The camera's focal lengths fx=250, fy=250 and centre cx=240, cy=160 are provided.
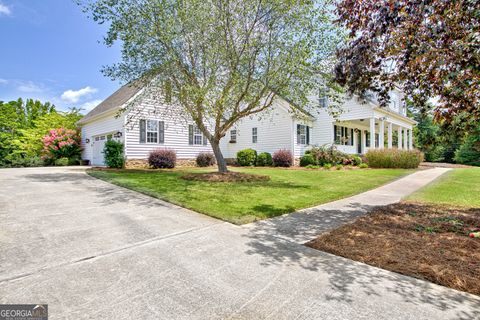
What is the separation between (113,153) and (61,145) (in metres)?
8.50

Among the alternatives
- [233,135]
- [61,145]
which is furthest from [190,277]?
[61,145]

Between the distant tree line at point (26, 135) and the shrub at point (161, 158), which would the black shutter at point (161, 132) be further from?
the distant tree line at point (26, 135)

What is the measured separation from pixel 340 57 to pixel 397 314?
189 inches

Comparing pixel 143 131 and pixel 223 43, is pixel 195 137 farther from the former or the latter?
pixel 223 43

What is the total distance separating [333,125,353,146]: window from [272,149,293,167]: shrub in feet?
17.2

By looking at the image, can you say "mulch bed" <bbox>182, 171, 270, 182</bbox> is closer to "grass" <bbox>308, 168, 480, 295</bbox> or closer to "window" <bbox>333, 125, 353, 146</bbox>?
"grass" <bbox>308, 168, 480, 295</bbox>

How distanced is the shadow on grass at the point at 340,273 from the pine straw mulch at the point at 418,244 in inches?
7.7

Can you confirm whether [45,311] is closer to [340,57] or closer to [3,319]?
[3,319]

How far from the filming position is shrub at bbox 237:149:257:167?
1834 cm

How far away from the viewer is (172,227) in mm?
4449

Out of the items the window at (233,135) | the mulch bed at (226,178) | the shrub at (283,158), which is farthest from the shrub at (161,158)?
the shrub at (283,158)

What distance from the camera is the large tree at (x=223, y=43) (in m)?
8.70

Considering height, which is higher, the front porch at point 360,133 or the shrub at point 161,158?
the front porch at point 360,133

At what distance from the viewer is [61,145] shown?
62.2 ft
